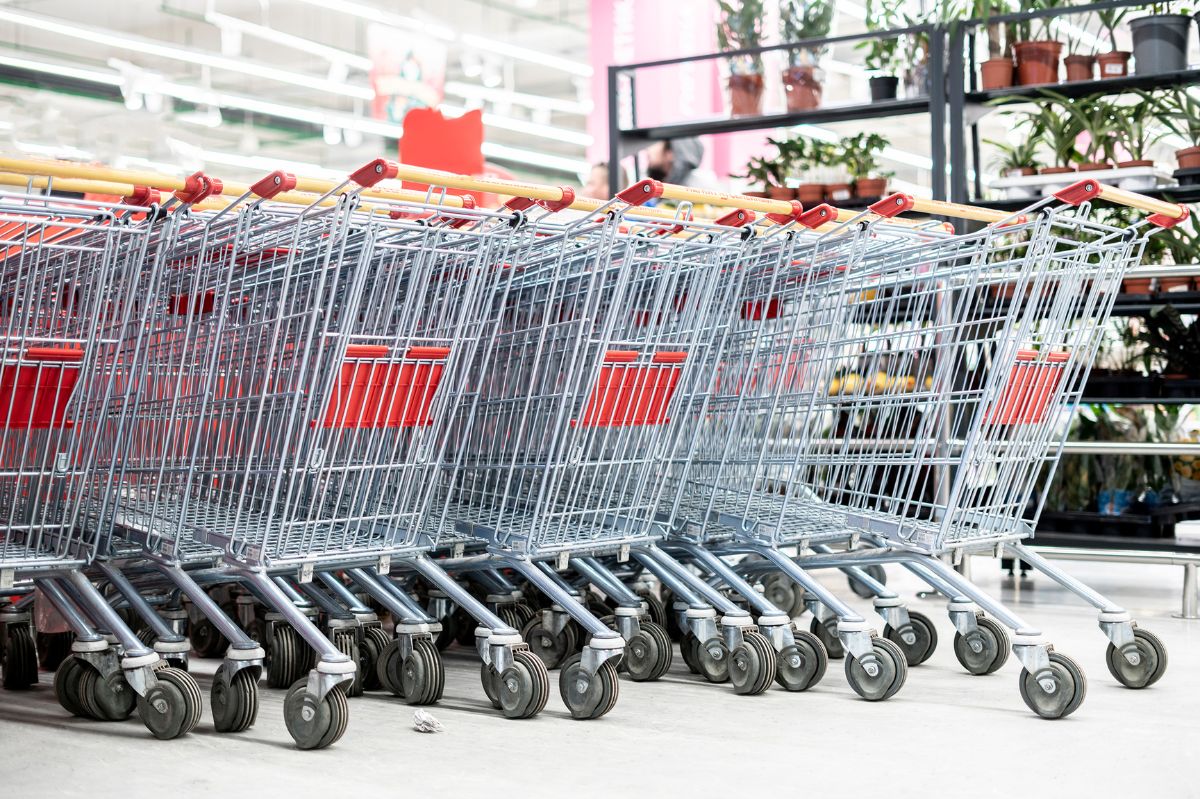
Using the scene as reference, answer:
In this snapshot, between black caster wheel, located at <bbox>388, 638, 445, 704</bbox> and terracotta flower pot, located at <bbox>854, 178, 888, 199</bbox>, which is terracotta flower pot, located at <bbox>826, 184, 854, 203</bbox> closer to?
terracotta flower pot, located at <bbox>854, 178, 888, 199</bbox>

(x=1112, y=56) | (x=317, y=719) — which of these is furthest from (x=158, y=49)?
(x=317, y=719)

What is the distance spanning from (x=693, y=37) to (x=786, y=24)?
3.08 m

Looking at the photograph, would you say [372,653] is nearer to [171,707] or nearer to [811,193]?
[171,707]

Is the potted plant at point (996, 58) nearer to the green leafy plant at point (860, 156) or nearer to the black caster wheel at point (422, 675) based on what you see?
the green leafy plant at point (860, 156)

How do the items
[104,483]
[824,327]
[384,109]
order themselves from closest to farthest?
[104,483] < [824,327] < [384,109]

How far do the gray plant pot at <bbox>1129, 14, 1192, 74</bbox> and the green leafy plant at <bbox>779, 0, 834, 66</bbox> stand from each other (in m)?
1.43

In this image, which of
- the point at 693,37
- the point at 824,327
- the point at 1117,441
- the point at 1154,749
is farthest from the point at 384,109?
the point at 1154,749

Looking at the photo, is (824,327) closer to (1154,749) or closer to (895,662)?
(895,662)

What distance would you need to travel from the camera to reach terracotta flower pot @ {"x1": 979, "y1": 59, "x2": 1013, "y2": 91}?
6.17 metres

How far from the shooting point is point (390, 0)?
12.0 meters

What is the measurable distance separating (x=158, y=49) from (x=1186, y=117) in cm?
758

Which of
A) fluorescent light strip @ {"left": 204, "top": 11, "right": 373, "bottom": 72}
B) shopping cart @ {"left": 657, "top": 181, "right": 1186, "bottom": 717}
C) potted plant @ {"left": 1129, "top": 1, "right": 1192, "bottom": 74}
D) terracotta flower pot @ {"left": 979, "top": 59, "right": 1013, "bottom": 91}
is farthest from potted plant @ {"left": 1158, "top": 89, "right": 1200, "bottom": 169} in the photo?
fluorescent light strip @ {"left": 204, "top": 11, "right": 373, "bottom": 72}

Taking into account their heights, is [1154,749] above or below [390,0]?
below

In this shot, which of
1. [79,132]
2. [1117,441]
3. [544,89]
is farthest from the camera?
[544,89]
